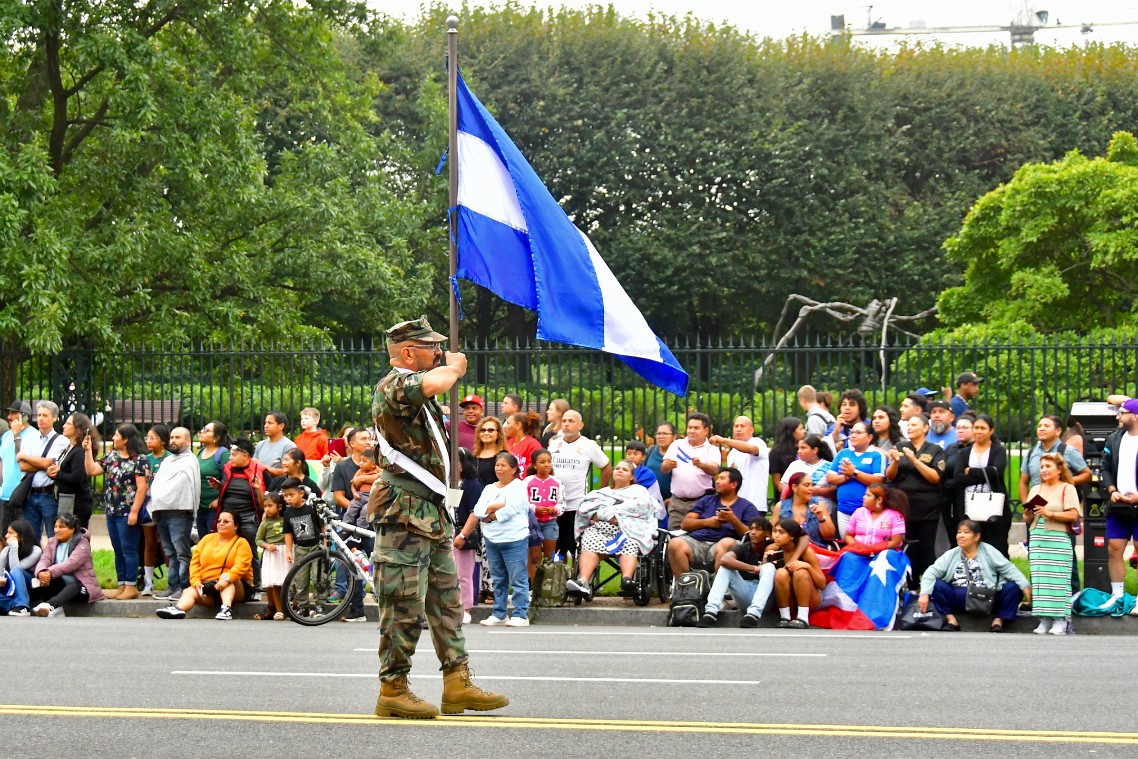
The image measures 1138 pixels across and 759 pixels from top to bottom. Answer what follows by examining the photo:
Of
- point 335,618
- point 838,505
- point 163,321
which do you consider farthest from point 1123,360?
point 163,321

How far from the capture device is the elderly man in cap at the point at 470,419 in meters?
15.3

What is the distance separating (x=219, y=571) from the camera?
1484 centimetres

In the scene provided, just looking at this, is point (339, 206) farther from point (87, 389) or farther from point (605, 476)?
point (605, 476)

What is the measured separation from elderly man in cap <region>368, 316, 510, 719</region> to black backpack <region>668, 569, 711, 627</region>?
19.9 feet

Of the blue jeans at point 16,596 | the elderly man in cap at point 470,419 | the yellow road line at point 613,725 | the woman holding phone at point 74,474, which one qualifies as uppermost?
the elderly man in cap at point 470,419

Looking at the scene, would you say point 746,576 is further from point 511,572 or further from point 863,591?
point 511,572

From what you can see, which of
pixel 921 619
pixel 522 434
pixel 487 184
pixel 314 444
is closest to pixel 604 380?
pixel 522 434

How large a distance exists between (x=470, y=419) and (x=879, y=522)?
4024mm

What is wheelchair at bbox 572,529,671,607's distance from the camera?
14742 millimetres

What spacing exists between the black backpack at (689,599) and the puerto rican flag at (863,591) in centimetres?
96

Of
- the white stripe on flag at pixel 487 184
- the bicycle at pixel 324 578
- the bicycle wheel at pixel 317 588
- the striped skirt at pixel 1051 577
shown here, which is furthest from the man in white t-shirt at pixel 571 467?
the white stripe on flag at pixel 487 184

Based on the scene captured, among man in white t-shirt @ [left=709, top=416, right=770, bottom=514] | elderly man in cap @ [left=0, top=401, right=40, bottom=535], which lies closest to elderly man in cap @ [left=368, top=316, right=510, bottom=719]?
man in white t-shirt @ [left=709, top=416, right=770, bottom=514]

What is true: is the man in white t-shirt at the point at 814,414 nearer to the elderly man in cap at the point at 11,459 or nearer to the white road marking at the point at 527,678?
the white road marking at the point at 527,678

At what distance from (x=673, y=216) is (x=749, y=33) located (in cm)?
693
